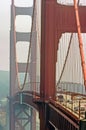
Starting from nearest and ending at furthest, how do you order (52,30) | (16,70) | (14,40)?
(52,30)
(14,40)
(16,70)

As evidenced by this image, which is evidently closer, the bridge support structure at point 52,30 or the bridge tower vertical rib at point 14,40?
the bridge support structure at point 52,30

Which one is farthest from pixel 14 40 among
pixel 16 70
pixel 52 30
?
pixel 52 30

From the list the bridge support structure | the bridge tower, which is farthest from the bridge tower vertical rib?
the bridge support structure

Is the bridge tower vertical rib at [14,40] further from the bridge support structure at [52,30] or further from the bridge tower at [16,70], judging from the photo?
the bridge support structure at [52,30]

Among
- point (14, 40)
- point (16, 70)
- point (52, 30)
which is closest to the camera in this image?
point (52, 30)

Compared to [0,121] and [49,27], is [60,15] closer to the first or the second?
[49,27]

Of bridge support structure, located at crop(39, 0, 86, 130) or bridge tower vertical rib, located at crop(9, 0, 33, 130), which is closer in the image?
bridge support structure, located at crop(39, 0, 86, 130)

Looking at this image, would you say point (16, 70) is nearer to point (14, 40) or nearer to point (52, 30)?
point (14, 40)

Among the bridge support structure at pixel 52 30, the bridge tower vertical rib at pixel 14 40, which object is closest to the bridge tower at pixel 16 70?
the bridge tower vertical rib at pixel 14 40

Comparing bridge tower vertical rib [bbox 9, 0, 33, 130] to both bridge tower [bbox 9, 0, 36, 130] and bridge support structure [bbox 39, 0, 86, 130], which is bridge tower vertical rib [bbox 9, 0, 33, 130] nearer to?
bridge tower [bbox 9, 0, 36, 130]

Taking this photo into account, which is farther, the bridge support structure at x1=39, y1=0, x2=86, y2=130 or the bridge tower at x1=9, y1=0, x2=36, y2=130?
the bridge tower at x1=9, y1=0, x2=36, y2=130

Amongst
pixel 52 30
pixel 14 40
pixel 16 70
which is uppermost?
pixel 14 40
